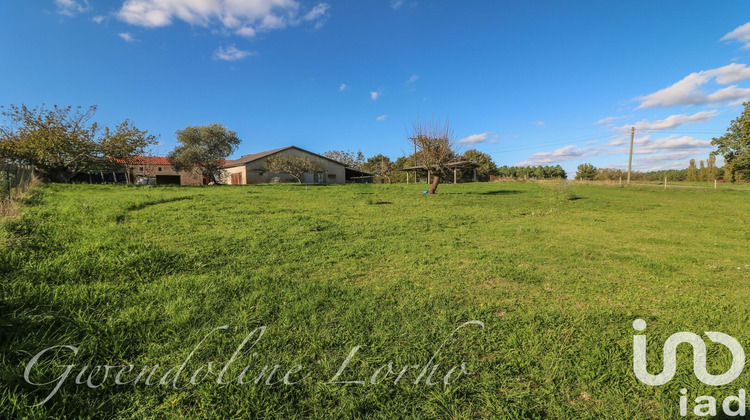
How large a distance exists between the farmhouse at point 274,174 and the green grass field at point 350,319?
3702 centimetres

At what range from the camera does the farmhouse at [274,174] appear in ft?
136

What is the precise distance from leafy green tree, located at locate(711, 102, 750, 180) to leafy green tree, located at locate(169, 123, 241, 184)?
57888 millimetres

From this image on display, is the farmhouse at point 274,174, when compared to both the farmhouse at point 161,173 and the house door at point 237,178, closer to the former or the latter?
the house door at point 237,178

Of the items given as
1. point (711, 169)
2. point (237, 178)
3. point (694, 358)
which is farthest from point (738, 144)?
point (237, 178)

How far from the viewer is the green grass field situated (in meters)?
1.98

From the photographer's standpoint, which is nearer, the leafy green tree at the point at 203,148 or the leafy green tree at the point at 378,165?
the leafy green tree at the point at 203,148

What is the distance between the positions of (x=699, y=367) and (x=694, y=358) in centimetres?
13

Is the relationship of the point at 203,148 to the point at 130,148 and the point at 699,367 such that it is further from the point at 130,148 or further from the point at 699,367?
the point at 699,367

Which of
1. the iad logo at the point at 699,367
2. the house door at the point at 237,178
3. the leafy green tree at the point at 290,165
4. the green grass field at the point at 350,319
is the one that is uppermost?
the leafy green tree at the point at 290,165

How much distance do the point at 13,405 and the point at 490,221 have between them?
1016 cm

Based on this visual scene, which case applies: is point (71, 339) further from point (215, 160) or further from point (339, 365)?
point (215, 160)

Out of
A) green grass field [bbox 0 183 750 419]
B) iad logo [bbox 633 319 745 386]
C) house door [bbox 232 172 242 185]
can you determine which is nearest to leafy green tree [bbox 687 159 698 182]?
green grass field [bbox 0 183 750 419]

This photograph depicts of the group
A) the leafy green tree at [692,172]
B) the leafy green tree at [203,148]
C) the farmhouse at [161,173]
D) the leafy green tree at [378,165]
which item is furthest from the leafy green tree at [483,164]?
the farmhouse at [161,173]

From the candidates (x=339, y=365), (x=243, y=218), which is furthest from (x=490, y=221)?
(x=339, y=365)
